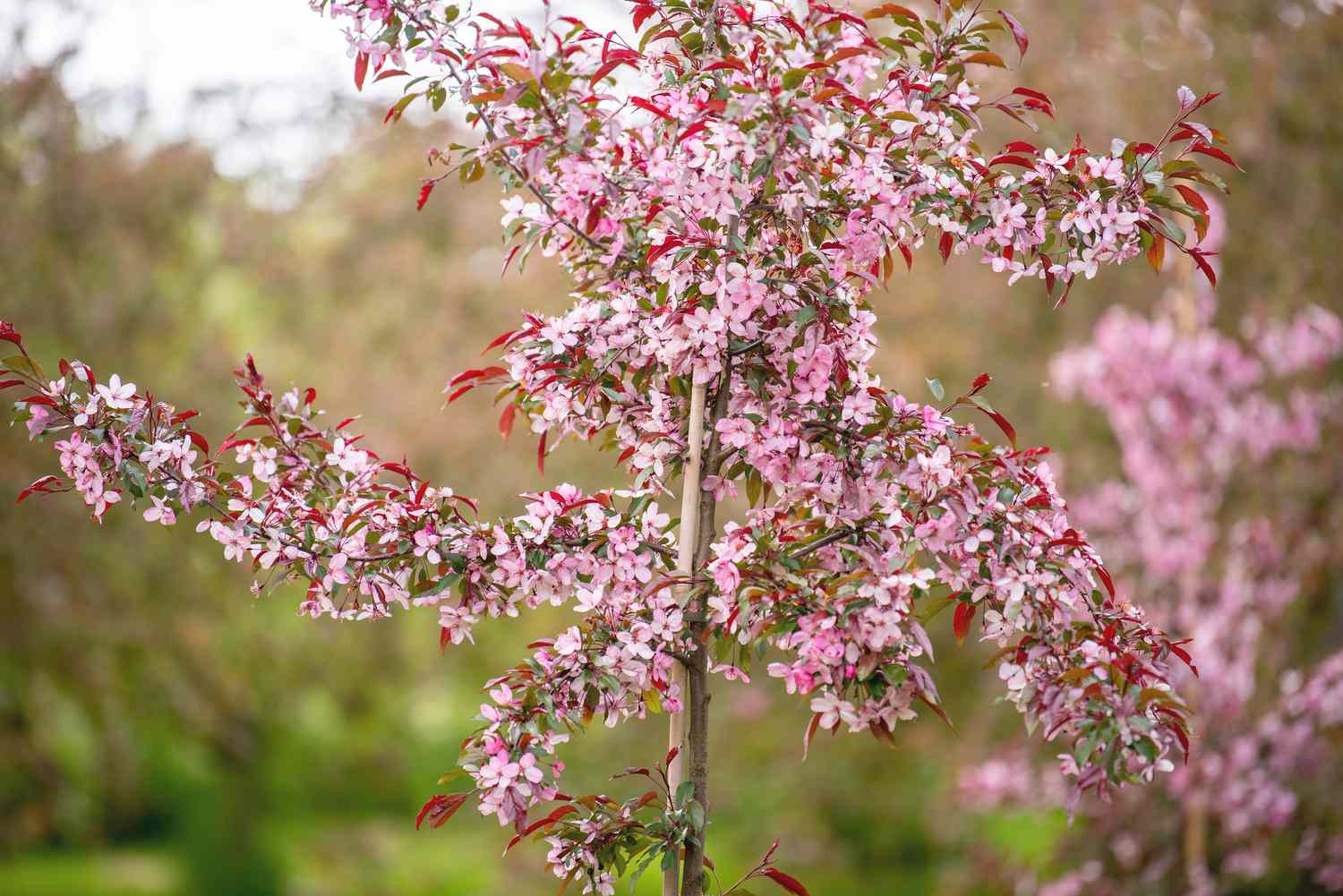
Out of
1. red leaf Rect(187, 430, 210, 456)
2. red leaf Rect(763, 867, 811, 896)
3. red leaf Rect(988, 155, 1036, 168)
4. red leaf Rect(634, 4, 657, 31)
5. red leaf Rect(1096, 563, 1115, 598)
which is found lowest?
red leaf Rect(763, 867, 811, 896)

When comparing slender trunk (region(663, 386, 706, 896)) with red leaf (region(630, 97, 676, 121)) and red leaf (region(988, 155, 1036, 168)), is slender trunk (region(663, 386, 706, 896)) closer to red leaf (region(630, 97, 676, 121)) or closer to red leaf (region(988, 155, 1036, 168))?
red leaf (region(630, 97, 676, 121))

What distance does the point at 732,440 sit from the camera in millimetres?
1484

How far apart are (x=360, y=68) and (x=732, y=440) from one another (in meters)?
0.71

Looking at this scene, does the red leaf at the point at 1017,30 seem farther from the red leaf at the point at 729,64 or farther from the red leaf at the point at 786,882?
the red leaf at the point at 786,882

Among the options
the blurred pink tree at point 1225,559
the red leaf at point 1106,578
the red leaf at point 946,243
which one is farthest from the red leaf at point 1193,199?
the blurred pink tree at point 1225,559

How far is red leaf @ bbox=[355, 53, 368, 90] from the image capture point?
148cm

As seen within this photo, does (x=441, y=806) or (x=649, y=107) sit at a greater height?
(x=649, y=107)

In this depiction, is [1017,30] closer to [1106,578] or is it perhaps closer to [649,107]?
[649,107]

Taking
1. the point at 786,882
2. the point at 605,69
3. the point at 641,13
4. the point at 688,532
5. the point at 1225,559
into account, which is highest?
the point at 1225,559

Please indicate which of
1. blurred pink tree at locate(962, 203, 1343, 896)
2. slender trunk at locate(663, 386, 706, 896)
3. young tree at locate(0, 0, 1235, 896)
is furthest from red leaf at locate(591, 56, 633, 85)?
blurred pink tree at locate(962, 203, 1343, 896)

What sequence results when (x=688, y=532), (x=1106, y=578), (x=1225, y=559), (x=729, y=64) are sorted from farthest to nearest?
(x=1225, y=559) → (x=688, y=532) → (x=1106, y=578) → (x=729, y=64)

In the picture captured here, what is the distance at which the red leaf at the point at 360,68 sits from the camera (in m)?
1.48

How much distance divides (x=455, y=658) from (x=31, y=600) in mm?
4734

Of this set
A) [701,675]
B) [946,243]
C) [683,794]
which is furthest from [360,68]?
[683,794]
